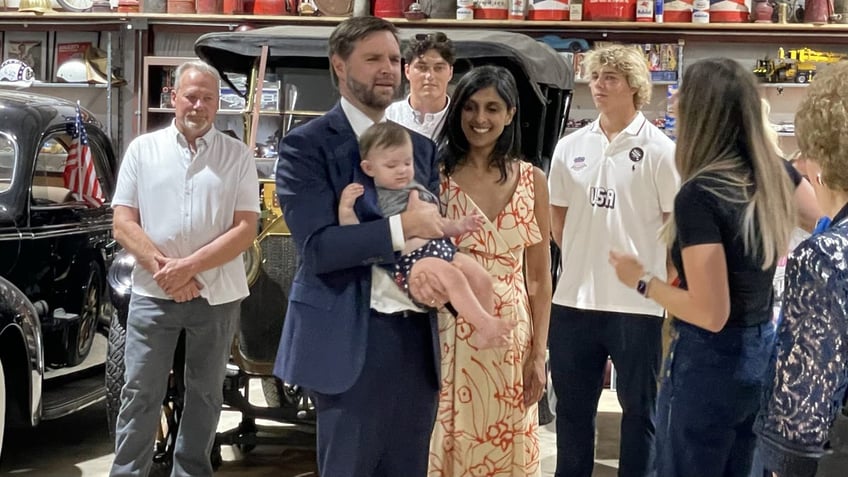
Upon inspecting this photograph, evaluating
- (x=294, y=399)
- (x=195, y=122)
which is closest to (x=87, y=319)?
(x=294, y=399)

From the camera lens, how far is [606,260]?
384cm

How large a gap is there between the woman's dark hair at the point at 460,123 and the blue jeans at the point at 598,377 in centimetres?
74


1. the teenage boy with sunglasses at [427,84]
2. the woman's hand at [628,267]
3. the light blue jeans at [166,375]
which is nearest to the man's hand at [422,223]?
the woman's hand at [628,267]

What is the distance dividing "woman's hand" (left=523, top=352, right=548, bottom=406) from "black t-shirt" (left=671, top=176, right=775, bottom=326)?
2.73ft

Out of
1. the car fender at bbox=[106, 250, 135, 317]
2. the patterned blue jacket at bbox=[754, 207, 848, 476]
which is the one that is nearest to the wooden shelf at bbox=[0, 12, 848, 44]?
the car fender at bbox=[106, 250, 135, 317]

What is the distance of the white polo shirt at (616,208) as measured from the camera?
12.6 ft

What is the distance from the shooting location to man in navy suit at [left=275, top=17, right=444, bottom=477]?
2465 millimetres

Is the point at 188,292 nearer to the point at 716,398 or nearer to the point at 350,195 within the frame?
the point at 350,195

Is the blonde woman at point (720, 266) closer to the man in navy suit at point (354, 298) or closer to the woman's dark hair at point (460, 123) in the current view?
the man in navy suit at point (354, 298)

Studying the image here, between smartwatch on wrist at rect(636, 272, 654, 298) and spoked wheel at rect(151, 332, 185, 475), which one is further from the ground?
smartwatch on wrist at rect(636, 272, 654, 298)

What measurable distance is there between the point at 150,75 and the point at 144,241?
5.95 metres

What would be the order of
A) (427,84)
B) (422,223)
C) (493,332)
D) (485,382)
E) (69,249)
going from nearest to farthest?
(422,223), (493,332), (485,382), (427,84), (69,249)

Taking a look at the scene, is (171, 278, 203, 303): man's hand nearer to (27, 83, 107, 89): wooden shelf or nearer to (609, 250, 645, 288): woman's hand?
(609, 250, 645, 288): woman's hand

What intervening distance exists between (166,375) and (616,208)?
71.9 inches
